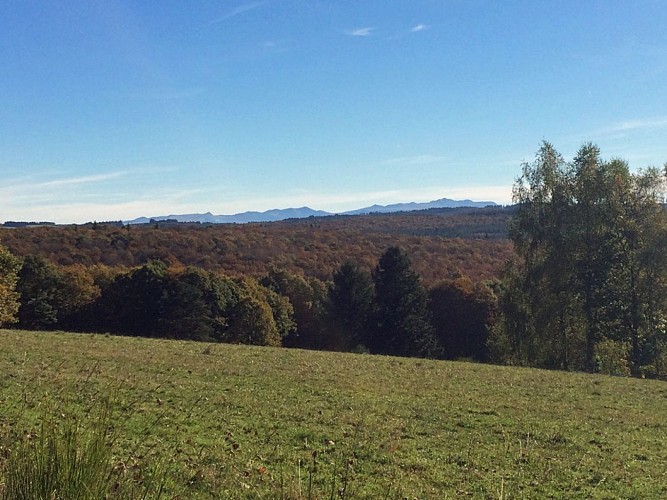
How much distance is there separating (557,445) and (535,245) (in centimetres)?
1950

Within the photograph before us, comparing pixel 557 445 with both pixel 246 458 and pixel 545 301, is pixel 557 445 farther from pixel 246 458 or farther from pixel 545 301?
pixel 545 301

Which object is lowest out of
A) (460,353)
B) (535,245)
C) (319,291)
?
(460,353)

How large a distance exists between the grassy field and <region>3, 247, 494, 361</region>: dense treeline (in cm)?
2702

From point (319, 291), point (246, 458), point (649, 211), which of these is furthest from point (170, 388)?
point (319, 291)

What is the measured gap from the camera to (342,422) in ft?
38.5

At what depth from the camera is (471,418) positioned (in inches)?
512

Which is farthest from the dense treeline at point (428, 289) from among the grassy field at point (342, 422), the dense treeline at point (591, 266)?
the grassy field at point (342, 422)

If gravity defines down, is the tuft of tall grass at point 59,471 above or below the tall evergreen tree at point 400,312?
above

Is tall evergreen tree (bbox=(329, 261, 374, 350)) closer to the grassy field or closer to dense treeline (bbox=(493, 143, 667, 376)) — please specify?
dense treeline (bbox=(493, 143, 667, 376))

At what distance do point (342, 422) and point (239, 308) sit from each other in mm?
41565

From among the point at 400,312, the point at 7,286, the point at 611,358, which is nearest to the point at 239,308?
the point at 400,312

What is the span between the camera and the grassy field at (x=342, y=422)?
7.89m

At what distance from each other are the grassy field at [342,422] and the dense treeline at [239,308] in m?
27.0

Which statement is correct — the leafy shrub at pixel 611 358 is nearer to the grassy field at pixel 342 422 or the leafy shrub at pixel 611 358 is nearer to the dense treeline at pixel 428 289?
the dense treeline at pixel 428 289
